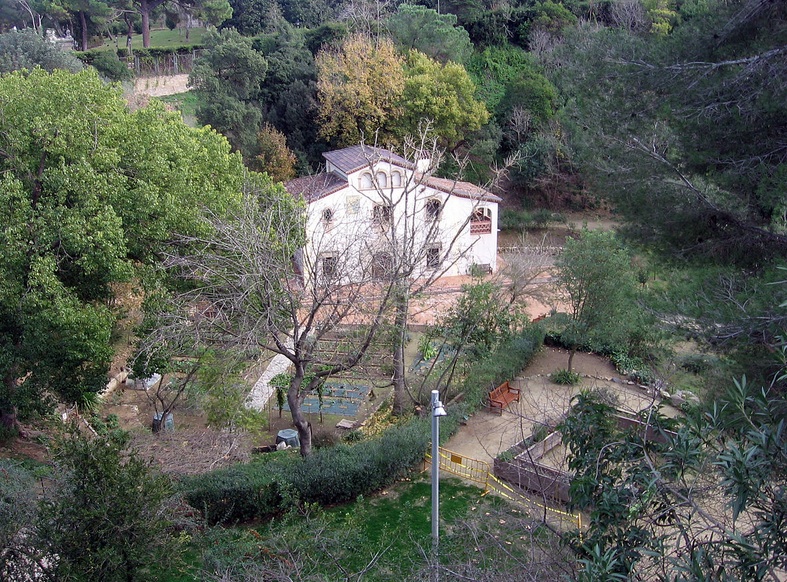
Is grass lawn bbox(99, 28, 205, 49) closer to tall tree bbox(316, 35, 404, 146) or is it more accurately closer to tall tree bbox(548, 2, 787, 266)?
tall tree bbox(316, 35, 404, 146)

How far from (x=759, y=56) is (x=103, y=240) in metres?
10.7

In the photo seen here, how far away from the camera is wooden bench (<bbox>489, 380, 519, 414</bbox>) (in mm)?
16609

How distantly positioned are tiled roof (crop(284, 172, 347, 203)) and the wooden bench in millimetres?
8873

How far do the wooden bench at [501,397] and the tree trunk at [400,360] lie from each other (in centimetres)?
189

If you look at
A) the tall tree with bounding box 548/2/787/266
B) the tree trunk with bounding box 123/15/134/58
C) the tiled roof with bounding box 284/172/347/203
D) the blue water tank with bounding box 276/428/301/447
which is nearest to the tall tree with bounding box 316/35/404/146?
the tiled roof with bounding box 284/172/347/203

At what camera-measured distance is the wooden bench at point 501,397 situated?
1661cm

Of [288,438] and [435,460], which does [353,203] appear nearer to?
[288,438]

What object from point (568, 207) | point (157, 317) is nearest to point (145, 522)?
point (157, 317)

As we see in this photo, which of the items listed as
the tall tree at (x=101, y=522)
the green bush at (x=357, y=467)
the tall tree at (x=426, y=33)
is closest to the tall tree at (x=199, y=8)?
the tall tree at (x=426, y=33)

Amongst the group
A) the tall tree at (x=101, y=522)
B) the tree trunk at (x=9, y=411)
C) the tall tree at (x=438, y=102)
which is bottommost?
the tree trunk at (x=9, y=411)

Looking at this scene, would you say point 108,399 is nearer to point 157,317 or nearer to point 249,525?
point 157,317

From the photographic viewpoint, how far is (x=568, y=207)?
Answer: 112 feet

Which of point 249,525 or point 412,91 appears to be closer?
point 249,525

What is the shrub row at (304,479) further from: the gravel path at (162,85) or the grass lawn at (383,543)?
the gravel path at (162,85)
